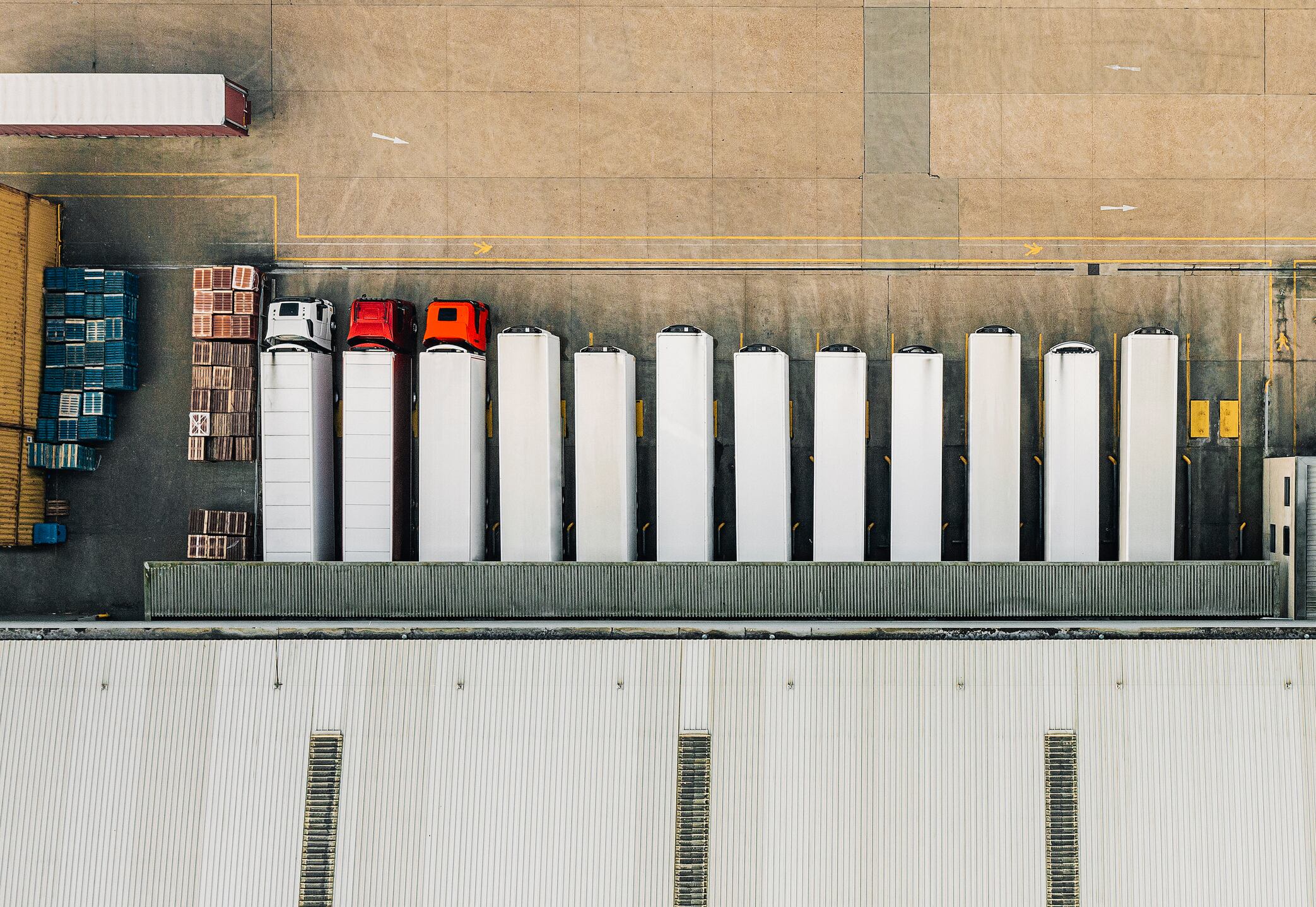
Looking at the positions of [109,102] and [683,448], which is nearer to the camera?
[683,448]

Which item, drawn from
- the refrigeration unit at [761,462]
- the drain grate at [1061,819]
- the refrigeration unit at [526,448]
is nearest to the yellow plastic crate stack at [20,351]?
the refrigeration unit at [526,448]

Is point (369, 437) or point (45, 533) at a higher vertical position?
point (369, 437)

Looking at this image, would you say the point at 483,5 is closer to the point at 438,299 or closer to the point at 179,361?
the point at 438,299

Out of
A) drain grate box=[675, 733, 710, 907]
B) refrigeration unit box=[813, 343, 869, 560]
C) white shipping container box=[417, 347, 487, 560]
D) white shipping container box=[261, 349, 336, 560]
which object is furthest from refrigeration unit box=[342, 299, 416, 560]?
refrigeration unit box=[813, 343, 869, 560]

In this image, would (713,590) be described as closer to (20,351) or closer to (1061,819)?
(1061,819)

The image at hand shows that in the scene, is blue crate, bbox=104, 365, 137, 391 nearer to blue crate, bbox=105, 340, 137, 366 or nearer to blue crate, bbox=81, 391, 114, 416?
blue crate, bbox=105, 340, 137, 366

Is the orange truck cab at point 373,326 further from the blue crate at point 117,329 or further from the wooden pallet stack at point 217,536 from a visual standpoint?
the blue crate at point 117,329

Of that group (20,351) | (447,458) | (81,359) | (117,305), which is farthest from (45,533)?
(447,458)
